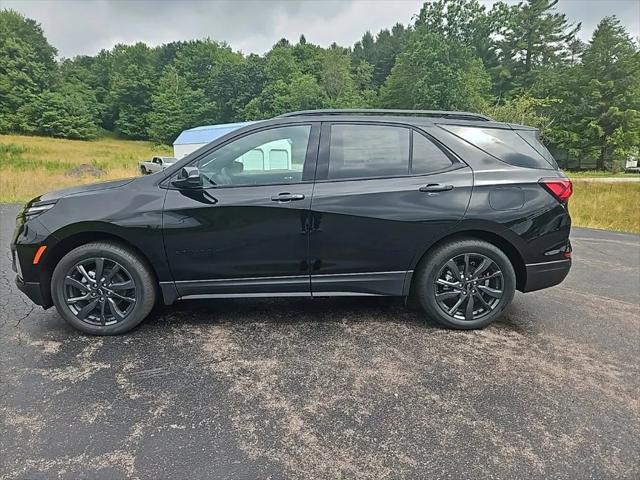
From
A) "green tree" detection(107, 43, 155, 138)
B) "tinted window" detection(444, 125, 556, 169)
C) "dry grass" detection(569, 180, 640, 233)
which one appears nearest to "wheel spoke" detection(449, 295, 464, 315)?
"tinted window" detection(444, 125, 556, 169)

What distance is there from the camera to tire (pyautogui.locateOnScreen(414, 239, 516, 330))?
3104 mm

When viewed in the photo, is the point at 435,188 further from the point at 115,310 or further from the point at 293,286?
the point at 115,310

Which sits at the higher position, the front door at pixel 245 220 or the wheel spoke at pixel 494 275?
the front door at pixel 245 220

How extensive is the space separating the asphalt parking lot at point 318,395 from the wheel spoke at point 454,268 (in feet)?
1.52

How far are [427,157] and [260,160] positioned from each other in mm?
1291

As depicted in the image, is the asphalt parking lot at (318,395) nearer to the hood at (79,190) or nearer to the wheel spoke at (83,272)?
the wheel spoke at (83,272)

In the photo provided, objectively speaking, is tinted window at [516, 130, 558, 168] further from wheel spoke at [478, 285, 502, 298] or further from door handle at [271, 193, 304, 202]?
door handle at [271, 193, 304, 202]

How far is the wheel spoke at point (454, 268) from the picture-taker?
311 centimetres

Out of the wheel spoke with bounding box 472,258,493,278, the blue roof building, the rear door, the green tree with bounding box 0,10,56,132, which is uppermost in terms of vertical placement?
the green tree with bounding box 0,10,56,132

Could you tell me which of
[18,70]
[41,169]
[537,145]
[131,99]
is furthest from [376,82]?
[537,145]

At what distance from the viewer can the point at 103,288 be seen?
9.70 feet

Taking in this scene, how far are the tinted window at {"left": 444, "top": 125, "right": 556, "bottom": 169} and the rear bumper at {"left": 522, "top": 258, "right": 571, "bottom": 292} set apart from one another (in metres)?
0.78

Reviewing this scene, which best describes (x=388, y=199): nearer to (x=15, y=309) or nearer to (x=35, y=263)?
(x=35, y=263)

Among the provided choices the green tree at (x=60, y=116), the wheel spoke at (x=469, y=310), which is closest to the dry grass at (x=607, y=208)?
the wheel spoke at (x=469, y=310)
